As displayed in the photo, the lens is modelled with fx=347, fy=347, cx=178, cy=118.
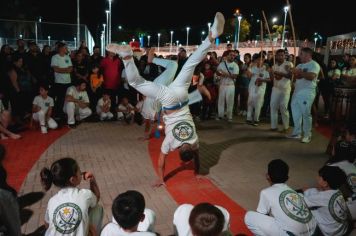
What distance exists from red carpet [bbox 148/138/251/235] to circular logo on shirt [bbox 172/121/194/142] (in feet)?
2.46

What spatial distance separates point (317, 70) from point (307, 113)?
963mm

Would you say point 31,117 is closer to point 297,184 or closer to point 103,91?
point 103,91

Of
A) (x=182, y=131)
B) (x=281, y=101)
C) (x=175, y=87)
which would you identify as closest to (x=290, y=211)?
(x=182, y=131)

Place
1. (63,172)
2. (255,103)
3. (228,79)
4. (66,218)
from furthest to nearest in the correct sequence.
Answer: (228,79) < (255,103) < (63,172) < (66,218)

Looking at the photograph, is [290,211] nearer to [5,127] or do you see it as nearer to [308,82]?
[308,82]

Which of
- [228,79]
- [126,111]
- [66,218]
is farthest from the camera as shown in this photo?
[228,79]

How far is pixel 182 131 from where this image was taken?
517cm

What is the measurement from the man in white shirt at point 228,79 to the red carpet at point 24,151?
4495mm

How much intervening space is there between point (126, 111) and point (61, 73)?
2036 millimetres

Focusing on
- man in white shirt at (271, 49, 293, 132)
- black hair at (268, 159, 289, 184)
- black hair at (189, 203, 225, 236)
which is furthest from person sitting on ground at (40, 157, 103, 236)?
man in white shirt at (271, 49, 293, 132)

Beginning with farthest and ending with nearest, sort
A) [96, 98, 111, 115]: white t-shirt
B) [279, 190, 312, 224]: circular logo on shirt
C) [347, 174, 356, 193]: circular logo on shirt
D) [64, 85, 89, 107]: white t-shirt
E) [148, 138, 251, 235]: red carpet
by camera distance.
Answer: [96, 98, 111, 115]: white t-shirt
[64, 85, 89, 107]: white t-shirt
[148, 138, 251, 235]: red carpet
[347, 174, 356, 193]: circular logo on shirt
[279, 190, 312, 224]: circular logo on shirt

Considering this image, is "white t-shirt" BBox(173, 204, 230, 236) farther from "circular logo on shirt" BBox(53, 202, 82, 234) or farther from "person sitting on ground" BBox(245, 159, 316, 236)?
"circular logo on shirt" BBox(53, 202, 82, 234)

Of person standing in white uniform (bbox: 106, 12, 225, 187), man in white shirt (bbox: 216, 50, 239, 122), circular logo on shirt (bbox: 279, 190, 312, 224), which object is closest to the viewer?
circular logo on shirt (bbox: 279, 190, 312, 224)

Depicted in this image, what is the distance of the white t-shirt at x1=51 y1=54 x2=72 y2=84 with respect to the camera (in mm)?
9102
